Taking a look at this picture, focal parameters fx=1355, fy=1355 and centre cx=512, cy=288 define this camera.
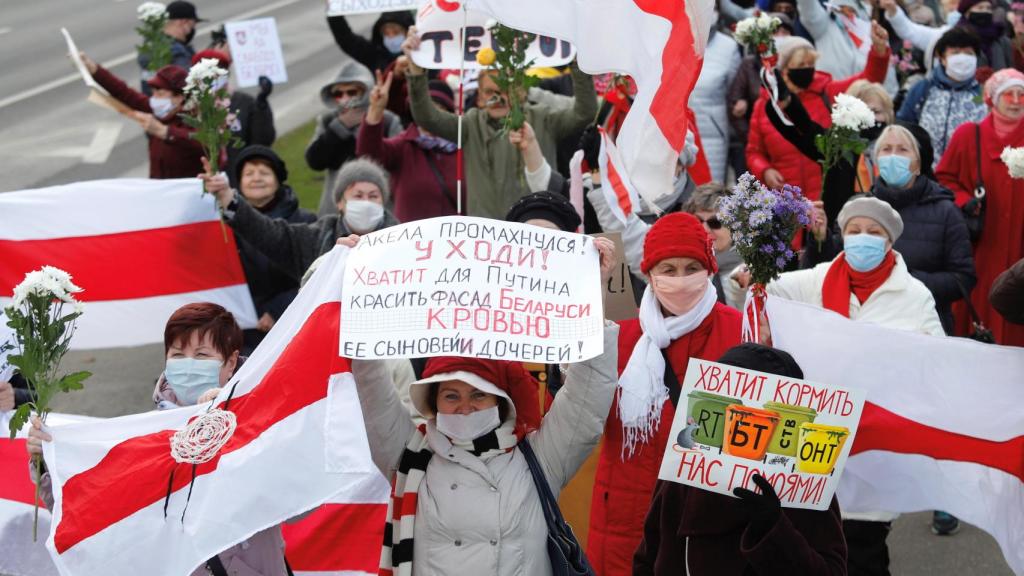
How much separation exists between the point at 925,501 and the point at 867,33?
20.8 feet

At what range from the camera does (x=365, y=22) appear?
23.2 metres

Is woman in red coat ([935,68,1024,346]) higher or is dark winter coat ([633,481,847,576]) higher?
woman in red coat ([935,68,1024,346])

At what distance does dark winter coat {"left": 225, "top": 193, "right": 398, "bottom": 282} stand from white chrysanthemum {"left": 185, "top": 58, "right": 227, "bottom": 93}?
2.26 ft

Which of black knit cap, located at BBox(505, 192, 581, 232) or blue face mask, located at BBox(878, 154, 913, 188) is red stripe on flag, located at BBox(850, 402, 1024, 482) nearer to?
black knit cap, located at BBox(505, 192, 581, 232)

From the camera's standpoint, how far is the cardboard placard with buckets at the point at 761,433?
154 inches

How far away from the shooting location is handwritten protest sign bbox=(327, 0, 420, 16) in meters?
8.94

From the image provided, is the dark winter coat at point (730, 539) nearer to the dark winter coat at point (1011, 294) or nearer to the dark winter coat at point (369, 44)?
the dark winter coat at point (1011, 294)

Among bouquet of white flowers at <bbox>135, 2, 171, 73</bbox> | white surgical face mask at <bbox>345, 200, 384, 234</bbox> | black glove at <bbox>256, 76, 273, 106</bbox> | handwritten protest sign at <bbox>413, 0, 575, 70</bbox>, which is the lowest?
white surgical face mask at <bbox>345, 200, 384, 234</bbox>

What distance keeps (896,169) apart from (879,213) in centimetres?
111

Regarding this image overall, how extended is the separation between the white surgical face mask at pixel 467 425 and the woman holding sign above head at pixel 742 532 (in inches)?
23.8

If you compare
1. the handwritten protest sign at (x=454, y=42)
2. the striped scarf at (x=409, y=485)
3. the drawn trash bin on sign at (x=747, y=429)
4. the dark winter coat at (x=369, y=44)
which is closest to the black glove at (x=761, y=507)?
the drawn trash bin on sign at (x=747, y=429)

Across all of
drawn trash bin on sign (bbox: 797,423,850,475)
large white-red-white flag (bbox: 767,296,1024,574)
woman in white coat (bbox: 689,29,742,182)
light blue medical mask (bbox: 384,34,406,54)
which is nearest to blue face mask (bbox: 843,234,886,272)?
large white-red-white flag (bbox: 767,296,1024,574)

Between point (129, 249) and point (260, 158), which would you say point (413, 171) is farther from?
point (129, 249)

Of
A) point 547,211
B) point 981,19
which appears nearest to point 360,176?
point 547,211
